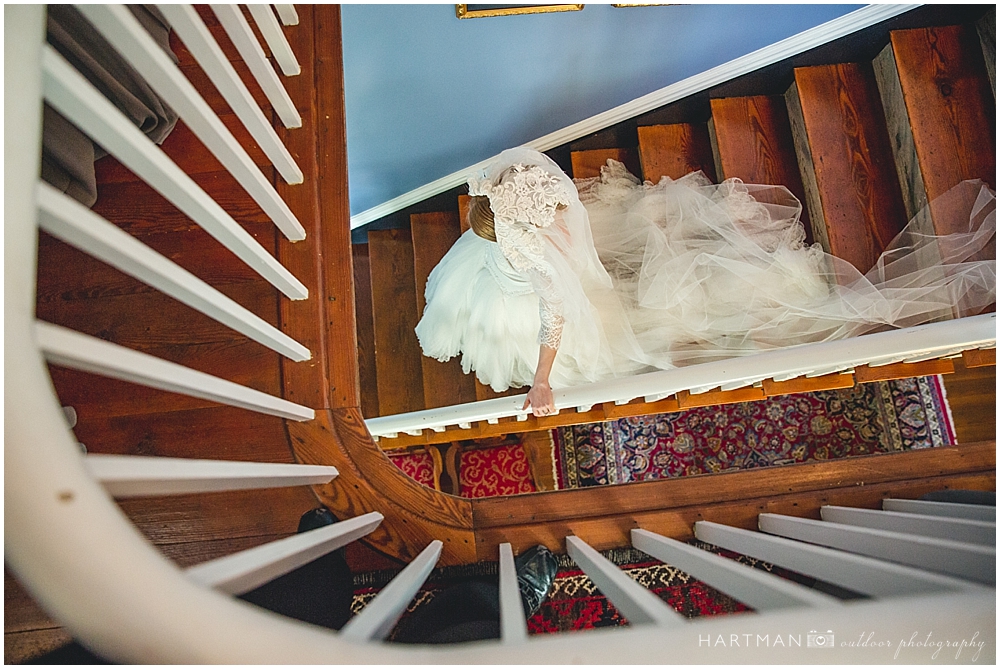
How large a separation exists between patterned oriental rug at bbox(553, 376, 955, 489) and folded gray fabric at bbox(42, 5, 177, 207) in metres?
2.07

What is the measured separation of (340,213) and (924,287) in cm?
166


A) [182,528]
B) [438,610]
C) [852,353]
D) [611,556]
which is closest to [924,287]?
[852,353]

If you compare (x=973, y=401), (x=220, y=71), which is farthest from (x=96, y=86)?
(x=973, y=401)

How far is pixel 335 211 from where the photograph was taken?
4.50 feet

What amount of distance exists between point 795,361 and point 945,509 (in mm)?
387

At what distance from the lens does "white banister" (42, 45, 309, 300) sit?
1.91ft

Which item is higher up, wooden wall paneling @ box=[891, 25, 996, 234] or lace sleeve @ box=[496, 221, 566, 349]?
wooden wall paneling @ box=[891, 25, 996, 234]

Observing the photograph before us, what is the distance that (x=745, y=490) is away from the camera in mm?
1400

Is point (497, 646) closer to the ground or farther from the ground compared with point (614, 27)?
closer to the ground

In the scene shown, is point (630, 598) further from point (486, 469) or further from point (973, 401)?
point (973, 401)

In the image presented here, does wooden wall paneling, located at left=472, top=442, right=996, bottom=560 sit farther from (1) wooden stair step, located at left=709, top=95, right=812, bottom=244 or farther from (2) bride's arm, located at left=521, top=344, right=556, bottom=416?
(1) wooden stair step, located at left=709, top=95, right=812, bottom=244

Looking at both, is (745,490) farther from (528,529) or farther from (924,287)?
(924,287)

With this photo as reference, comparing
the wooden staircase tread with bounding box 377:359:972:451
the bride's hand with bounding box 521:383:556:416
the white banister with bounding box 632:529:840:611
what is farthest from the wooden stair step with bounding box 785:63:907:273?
the white banister with bounding box 632:529:840:611

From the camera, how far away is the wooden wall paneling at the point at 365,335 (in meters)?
2.91
